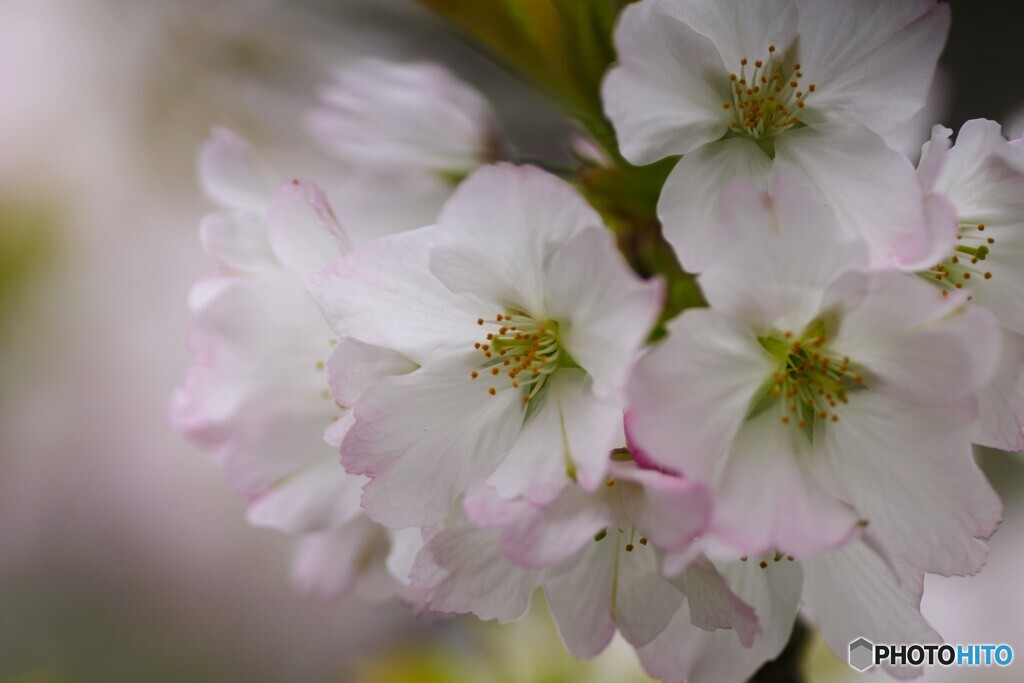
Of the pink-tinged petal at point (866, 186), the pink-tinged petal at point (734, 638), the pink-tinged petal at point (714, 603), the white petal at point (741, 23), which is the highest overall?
the white petal at point (741, 23)

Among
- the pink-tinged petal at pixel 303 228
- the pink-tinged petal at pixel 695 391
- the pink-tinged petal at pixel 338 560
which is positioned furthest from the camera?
the pink-tinged petal at pixel 338 560

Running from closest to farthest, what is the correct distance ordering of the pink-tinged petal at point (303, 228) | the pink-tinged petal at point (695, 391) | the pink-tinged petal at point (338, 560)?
the pink-tinged petal at point (695, 391) → the pink-tinged petal at point (303, 228) → the pink-tinged petal at point (338, 560)

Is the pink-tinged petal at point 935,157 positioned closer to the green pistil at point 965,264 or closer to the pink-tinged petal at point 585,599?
the green pistil at point 965,264

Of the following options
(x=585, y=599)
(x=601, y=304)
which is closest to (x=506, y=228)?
(x=601, y=304)

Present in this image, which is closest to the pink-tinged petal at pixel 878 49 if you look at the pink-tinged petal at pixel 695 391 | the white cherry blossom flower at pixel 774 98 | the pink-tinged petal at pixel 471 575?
the white cherry blossom flower at pixel 774 98

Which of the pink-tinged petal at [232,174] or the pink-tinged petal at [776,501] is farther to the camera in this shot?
the pink-tinged petal at [232,174]

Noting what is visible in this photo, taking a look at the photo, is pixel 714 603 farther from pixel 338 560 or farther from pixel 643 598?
pixel 338 560

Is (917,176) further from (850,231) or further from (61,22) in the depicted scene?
(61,22)

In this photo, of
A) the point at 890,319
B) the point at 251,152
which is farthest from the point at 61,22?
the point at 890,319
